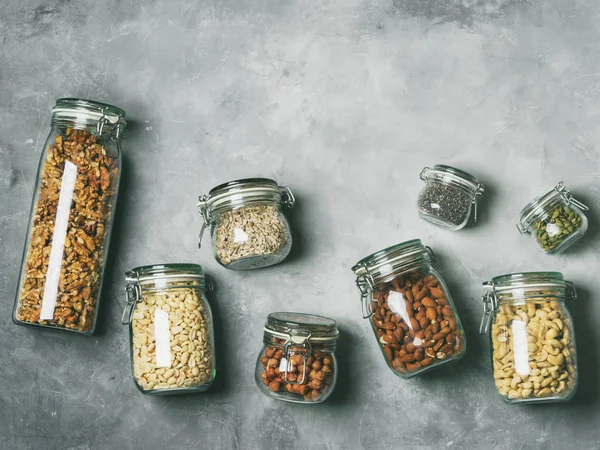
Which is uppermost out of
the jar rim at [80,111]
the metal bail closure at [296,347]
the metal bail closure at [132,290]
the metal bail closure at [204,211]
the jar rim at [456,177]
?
the jar rim at [80,111]

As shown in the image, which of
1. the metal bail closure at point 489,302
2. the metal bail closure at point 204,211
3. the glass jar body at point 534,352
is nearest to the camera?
the glass jar body at point 534,352

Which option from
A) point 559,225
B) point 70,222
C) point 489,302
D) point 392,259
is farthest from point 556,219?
point 70,222

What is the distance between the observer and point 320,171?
6.12 ft

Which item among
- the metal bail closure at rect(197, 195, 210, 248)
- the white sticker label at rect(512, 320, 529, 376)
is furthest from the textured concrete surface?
the white sticker label at rect(512, 320, 529, 376)

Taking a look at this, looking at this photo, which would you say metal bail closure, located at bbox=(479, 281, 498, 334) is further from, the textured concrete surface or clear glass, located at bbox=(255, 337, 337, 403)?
clear glass, located at bbox=(255, 337, 337, 403)

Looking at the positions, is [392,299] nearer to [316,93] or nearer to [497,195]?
[497,195]

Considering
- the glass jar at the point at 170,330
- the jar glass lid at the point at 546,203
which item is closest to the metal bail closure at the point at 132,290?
the glass jar at the point at 170,330

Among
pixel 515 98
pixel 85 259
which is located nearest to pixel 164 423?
pixel 85 259

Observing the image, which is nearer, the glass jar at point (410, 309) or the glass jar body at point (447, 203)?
the glass jar at point (410, 309)

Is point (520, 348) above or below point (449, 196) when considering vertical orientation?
below

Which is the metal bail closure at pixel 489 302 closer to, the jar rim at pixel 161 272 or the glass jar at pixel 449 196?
the glass jar at pixel 449 196

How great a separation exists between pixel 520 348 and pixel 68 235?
3.63ft

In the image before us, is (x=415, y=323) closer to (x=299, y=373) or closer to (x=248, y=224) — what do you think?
(x=299, y=373)

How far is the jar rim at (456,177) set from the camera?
68.2 inches
